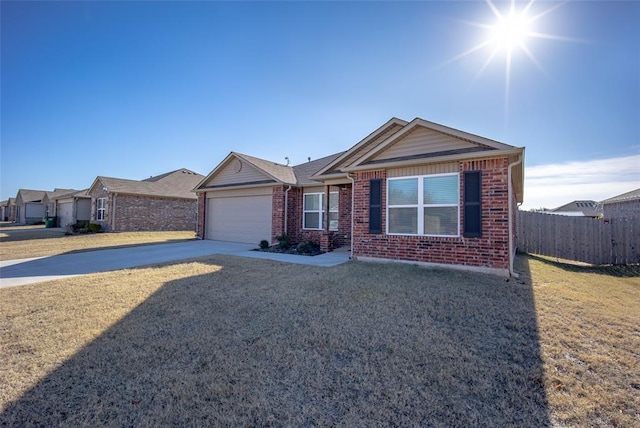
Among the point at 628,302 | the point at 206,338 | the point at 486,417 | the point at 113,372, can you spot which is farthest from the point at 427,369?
the point at 628,302

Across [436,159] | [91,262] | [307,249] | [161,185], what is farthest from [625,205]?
[161,185]

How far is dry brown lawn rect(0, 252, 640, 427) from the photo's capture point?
7.61 feet

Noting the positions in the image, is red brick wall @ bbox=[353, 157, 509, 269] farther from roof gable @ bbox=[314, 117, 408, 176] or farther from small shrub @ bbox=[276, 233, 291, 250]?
small shrub @ bbox=[276, 233, 291, 250]

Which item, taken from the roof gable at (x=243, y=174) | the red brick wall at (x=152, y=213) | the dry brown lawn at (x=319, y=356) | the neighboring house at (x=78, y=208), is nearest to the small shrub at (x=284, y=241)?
the roof gable at (x=243, y=174)

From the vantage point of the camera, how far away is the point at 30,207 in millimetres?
38625

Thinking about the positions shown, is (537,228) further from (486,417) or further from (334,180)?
(486,417)

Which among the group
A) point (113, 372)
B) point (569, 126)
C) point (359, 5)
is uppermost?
point (359, 5)

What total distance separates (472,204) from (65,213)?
36.9m

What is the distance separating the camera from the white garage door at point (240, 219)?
1390 centimetres

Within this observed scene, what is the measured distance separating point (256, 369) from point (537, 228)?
1433 cm

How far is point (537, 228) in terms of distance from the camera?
12.6m

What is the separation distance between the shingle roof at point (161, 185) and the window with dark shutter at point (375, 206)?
17.2 meters

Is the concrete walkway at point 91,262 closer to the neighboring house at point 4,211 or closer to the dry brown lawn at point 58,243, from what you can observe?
the dry brown lawn at point 58,243

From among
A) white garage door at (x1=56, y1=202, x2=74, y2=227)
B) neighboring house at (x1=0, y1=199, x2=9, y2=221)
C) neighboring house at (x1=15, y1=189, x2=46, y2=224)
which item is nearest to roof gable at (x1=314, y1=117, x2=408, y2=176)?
white garage door at (x1=56, y1=202, x2=74, y2=227)
